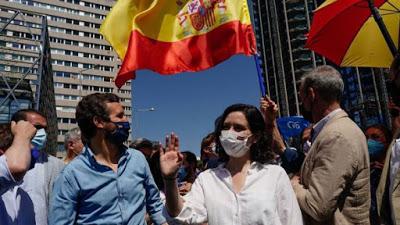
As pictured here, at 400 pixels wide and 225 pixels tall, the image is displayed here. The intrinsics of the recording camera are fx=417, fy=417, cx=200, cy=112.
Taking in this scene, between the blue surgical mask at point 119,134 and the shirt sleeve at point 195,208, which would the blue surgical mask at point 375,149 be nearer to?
the shirt sleeve at point 195,208

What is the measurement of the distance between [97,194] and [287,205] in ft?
4.22

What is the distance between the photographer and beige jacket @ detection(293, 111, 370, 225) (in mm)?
2395

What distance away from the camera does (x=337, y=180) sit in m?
2.39

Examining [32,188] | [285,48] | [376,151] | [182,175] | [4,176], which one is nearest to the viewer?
[4,176]

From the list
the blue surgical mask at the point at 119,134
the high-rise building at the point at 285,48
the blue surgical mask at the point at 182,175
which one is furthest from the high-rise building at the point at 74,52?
the blue surgical mask at the point at 119,134

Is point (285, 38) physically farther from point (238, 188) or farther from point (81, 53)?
point (238, 188)

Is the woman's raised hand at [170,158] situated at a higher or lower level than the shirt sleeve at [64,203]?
higher

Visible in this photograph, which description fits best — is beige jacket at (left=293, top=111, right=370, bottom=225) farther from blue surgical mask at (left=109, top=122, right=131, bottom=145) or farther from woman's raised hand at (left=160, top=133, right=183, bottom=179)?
blue surgical mask at (left=109, top=122, right=131, bottom=145)

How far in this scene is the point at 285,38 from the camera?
76.9 m

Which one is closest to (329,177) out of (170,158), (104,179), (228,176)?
(228,176)

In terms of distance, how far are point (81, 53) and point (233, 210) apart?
105 m

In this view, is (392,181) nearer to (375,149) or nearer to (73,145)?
(375,149)

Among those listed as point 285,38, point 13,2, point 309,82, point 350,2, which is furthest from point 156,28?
point 13,2

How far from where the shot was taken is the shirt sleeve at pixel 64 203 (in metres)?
2.73
